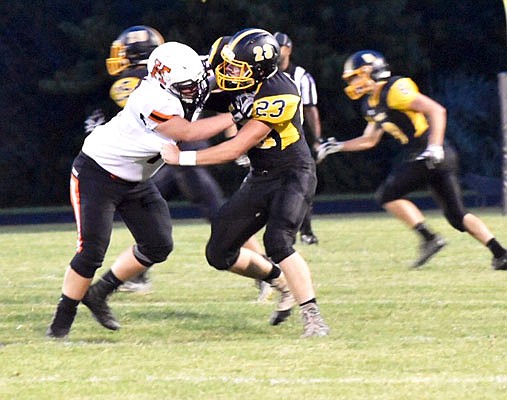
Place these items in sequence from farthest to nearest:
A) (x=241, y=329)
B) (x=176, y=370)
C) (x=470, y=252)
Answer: (x=470, y=252) → (x=241, y=329) → (x=176, y=370)

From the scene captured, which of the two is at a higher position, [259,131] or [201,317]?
[259,131]

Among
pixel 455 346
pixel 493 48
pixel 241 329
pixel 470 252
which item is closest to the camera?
pixel 455 346

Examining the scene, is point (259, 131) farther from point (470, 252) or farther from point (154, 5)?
point (154, 5)

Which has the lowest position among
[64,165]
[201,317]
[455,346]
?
[64,165]

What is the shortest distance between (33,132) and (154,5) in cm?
333

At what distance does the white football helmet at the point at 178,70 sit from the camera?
6898mm

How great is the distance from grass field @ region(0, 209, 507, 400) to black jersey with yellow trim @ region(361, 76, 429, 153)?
1.03 meters

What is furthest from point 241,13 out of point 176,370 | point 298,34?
point 176,370

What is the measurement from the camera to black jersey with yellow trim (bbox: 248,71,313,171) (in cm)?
709

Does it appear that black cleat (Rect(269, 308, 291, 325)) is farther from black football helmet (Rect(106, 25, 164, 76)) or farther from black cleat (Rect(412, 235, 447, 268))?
black cleat (Rect(412, 235, 447, 268))

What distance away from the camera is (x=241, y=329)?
7.72 m

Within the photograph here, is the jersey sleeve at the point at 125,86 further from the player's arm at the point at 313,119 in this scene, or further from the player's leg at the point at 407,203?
the player's arm at the point at 313,119

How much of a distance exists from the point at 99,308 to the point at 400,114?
365cm

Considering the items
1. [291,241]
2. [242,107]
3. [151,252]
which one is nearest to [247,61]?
[242,107]
